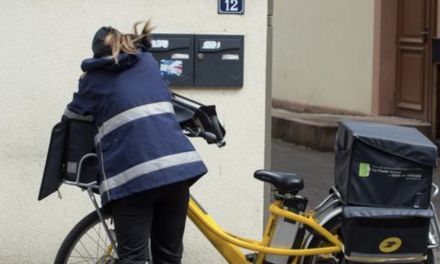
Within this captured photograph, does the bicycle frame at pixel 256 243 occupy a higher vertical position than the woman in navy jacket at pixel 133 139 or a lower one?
lower

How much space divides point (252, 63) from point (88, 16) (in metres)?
1.05

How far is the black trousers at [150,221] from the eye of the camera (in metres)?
4.51

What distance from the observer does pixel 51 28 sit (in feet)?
19.7

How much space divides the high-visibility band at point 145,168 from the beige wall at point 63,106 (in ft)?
5.48

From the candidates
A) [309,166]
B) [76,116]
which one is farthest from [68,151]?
[309,166]

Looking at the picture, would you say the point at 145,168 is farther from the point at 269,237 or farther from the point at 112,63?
the point at 269,237

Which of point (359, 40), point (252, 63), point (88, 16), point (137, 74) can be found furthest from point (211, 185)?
point (359, 40)

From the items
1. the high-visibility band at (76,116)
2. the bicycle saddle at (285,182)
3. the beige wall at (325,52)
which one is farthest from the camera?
the beige wall at (325,52)

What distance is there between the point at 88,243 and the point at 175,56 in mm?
1438

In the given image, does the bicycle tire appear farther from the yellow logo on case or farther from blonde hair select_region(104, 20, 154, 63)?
blonde hair select_region(104, 20, 154, 63)

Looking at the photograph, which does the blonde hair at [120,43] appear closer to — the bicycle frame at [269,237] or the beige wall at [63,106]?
the bicycle frame at [269,237]

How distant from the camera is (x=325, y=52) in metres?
12.8

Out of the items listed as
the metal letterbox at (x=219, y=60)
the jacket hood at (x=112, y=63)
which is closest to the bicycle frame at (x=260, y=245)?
the jacket hood at (x=112, y=63)

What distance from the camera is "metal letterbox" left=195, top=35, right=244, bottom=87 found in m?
6.06
